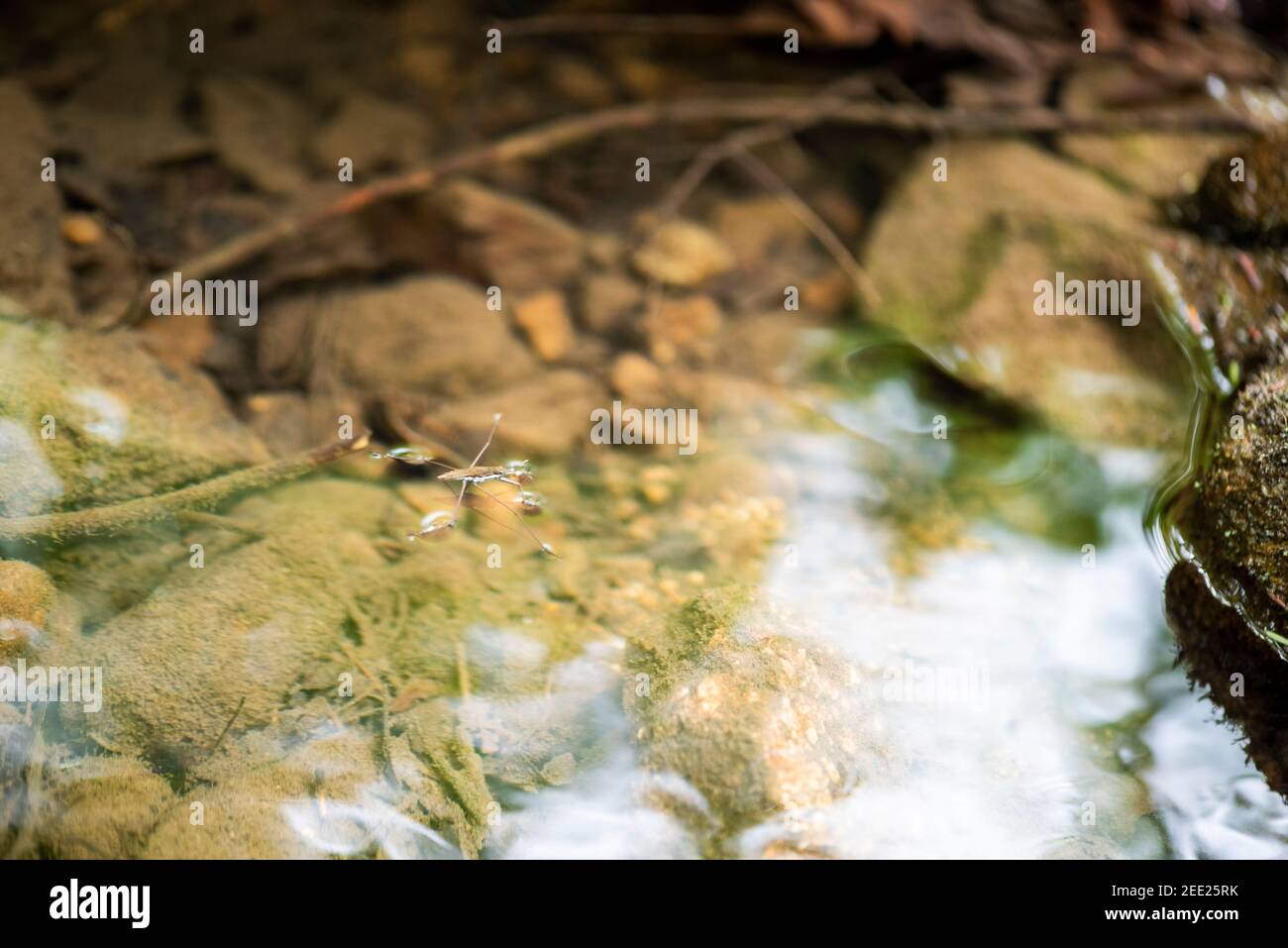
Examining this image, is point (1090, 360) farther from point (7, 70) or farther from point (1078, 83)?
point (7, 70)

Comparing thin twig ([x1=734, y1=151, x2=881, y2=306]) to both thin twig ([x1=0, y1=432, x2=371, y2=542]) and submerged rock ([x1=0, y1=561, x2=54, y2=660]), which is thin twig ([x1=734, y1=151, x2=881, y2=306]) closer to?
thin twig ([x1=0, y1=432, x2=371, y2=542])
